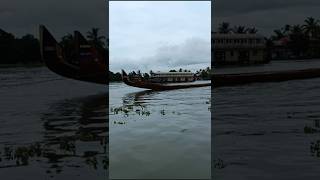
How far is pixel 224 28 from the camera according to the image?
5035 mm

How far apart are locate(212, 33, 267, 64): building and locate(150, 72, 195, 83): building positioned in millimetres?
A: 582

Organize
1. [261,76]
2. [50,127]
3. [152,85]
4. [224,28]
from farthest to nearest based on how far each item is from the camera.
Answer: [152,85] → [261,76] → [224,28] → [50,127]

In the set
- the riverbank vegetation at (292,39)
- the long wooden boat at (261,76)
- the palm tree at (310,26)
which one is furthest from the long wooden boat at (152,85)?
the palm tree at (310,26)

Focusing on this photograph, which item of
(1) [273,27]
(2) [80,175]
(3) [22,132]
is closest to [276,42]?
(1) [273,27]

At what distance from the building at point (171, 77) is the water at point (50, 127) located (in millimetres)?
752

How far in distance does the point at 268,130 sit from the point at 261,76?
729 millimetres

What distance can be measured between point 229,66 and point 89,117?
1.76 m

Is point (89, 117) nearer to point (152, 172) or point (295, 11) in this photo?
point (152, 172)

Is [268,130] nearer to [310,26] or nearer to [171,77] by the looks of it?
[310,26]

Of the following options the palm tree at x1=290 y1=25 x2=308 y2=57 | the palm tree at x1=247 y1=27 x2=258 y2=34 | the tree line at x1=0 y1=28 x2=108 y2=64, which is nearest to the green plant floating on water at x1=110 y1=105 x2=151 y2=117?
the tree line at x1=0 y1=28 x2=108 y2=64

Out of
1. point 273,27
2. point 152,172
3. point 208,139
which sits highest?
point 273,27

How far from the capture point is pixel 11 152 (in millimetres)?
4746

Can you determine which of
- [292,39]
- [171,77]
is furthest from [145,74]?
[292,39]

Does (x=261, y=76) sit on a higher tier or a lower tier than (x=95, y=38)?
lower
